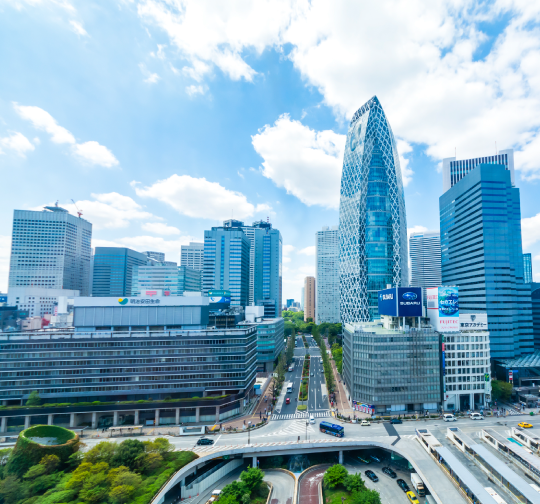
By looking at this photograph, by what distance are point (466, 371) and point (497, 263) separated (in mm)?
54486

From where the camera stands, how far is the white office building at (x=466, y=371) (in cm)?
9700

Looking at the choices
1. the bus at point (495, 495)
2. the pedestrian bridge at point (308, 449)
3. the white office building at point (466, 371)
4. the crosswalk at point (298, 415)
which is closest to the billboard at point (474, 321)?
the white office building at point (466, 371)

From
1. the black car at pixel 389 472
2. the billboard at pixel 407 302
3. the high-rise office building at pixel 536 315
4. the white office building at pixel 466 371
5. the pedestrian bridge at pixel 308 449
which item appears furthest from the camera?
the high-rise office building at pixel 536 315

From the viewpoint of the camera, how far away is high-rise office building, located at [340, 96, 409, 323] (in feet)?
541

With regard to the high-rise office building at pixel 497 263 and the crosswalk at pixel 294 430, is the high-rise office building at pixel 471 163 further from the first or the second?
the crosswalk at pixel 294 430

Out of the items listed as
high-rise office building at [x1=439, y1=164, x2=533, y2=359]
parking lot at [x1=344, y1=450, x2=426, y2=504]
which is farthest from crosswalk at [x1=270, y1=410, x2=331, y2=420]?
high-rise office building at [x1=439, y1=164, x2=533, y2=359]

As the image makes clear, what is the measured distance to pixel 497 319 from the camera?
125 m

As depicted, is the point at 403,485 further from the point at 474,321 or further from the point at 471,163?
the point at 471,163

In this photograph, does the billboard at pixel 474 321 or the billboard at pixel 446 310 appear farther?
the billboard at pixel 474 321

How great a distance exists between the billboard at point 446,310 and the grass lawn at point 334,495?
196 ft

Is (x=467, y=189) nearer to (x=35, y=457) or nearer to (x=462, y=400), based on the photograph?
(x=462, y=400)

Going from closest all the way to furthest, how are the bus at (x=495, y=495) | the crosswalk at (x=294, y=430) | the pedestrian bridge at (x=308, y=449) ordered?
the bus at (x=495, y=495) → the pedestrian bridge at (x=308, y=449) → the crosswalk at (x=294, y=430)

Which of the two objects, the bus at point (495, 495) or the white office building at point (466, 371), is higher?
the white office building at point (466, 371)

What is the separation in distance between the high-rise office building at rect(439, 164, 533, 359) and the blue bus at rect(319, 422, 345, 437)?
8268cm
